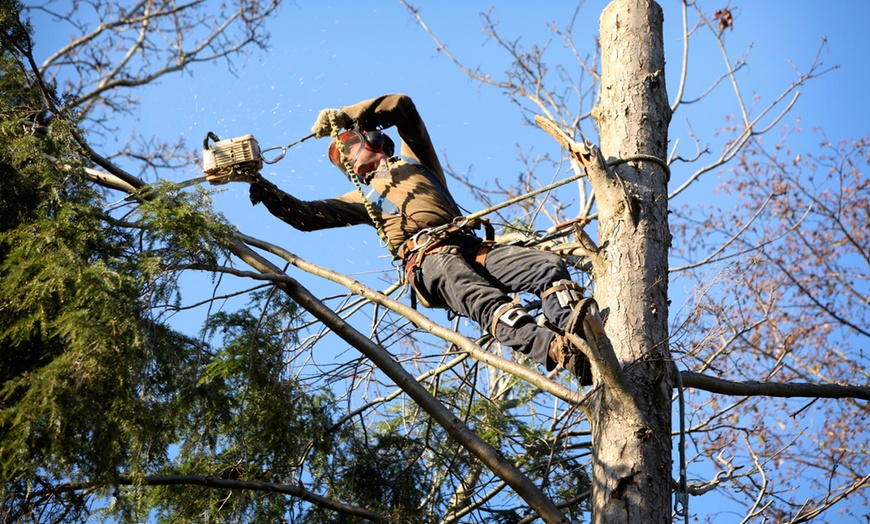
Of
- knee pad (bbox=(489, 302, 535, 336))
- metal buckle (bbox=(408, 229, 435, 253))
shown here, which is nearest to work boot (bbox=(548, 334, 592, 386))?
knee pad (bbox=(489, 302, 535, 336))

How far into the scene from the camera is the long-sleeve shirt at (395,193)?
5453 millimetres

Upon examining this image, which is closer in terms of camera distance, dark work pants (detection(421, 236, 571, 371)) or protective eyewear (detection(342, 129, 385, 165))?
dark work pants (detection(421, 236, 571, 371))

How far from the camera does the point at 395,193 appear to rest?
554cm

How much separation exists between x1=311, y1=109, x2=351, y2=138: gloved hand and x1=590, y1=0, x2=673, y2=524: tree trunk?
139cm

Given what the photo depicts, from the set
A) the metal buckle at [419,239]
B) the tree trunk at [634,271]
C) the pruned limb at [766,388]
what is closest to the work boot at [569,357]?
the tree trunk at [634,271]

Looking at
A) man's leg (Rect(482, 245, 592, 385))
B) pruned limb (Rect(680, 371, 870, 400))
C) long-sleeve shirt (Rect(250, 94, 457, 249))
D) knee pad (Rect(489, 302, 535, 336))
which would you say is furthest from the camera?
long-sleeve shirt (Rect(250, 94, 457, 249))

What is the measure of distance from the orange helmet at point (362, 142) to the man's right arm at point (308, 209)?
0.22 m

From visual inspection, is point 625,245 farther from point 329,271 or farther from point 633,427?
point 329,271

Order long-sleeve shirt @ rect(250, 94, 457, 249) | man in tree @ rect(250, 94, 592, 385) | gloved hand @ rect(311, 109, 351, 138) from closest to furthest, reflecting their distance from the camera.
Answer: man in tree @ rect(250, 94, 592, 385) < long-sleeve shirt @ rect(250, 94, 457, 249) < gloved hand @ rect(311, 109, 351, 138)

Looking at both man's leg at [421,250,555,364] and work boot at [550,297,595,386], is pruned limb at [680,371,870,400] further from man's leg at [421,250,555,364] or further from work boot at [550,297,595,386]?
man's leg at [421,250,555,364]

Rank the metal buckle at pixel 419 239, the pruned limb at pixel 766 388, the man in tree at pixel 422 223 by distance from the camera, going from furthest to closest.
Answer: the metal buckle at pixel 419 239 → the man in tree at pixel 422 223 → the pruned limb at pixel 766 388

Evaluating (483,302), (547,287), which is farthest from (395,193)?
(547,287)

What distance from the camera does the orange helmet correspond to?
5.71m

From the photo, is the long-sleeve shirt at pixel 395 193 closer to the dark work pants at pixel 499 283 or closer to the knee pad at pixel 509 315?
the dark work pants at pixel 499 283
